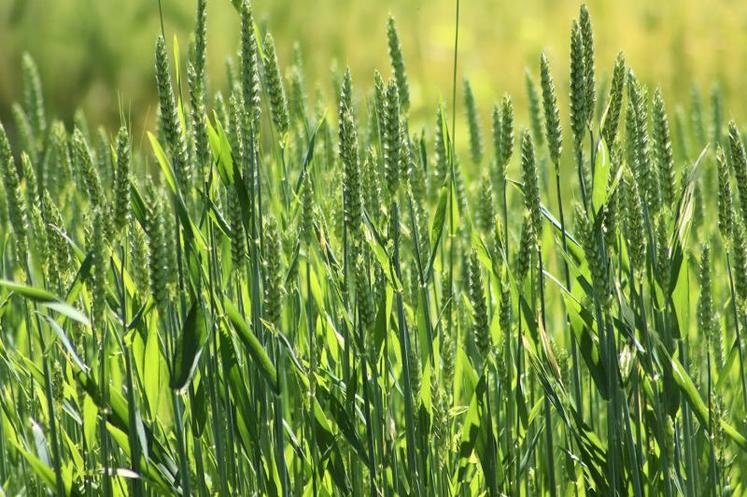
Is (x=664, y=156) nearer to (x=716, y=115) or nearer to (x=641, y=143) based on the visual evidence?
(x=641, y=143)

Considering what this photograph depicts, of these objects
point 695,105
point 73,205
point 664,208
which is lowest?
point 664,208

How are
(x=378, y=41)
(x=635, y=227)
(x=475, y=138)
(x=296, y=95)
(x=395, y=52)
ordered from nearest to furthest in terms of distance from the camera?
(x=635, y=227) < (x=395, y=52) < (x=296, y=95) < (x=475, y=138) < (x=378, y=41)

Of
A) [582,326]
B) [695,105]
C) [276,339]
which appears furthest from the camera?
[695,105]

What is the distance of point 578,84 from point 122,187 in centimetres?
40

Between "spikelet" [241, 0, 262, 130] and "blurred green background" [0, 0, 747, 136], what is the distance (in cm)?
298

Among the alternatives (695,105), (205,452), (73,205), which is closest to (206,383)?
(205,452)

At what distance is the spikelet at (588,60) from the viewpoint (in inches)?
38.0

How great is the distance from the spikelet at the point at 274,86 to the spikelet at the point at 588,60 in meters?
0.30

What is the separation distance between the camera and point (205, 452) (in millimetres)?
1321

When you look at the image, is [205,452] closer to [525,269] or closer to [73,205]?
[525,269]

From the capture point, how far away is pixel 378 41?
416 centimetres

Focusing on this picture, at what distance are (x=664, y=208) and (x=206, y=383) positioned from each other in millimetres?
516

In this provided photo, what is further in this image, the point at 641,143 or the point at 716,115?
the point at 716,115

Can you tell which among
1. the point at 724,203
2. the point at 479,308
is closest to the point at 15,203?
the point at 479,308
